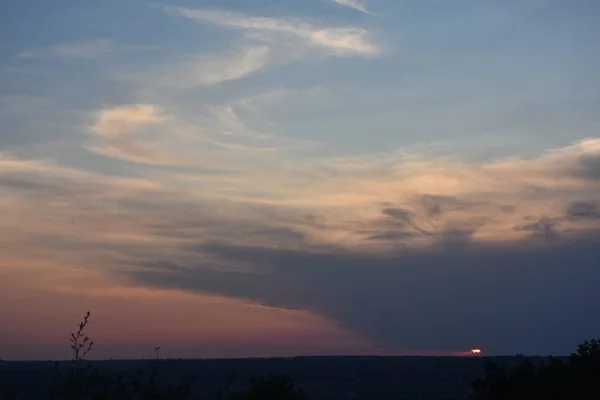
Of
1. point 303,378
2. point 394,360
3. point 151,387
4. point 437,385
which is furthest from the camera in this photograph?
point 394,360

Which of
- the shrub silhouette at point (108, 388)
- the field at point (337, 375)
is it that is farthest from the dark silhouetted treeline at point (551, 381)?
the field at point (337, 375)

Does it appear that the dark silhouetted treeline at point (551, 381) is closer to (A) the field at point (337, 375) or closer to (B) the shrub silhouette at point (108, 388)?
(B) the shrub silhouette at point (108, 388)

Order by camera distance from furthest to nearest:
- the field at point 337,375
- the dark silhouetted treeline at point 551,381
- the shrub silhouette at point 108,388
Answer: the field at point 337,375
the dark silhouetted treeline at point 551,381
the shrub silhouette at point 108,388

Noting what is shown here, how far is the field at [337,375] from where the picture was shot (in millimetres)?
89250

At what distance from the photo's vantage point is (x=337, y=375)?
103625mm

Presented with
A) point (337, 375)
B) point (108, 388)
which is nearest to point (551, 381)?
point (108, 388)

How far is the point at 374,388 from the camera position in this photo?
9350 cm

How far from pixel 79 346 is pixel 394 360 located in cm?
9519

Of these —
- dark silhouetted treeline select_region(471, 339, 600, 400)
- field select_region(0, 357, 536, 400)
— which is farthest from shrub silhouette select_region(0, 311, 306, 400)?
field select_region(0, 357, 536, 400)

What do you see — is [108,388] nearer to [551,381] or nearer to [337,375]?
[551,381]

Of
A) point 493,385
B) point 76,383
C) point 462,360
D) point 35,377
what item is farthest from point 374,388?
point 76,383

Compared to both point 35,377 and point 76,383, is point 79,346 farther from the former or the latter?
point 35,377

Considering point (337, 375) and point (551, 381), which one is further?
point (337, 375)

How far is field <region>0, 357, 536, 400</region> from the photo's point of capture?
89.2m
